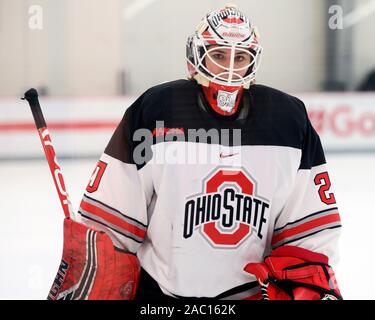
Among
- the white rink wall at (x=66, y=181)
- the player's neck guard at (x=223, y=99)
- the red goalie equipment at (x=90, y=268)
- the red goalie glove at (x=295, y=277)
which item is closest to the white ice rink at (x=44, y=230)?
the white rink wall at (x=66, y=181)

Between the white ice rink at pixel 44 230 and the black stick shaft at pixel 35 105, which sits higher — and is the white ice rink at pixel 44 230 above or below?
below

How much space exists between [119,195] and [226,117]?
251 millimetres

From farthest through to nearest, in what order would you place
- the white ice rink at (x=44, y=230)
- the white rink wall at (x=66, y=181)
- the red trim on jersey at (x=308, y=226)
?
the white rink wall at (x=66, y=181) → the white ice rink at (x=44, y=230) → the red trim on jersey at (x=308, y=226)

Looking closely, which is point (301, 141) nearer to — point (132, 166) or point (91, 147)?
point (132, 166)

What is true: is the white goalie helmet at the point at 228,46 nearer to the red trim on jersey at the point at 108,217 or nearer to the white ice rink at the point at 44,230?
the red trim on jersey at the point at 108,217

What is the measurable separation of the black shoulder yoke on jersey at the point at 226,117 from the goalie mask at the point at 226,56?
0.08 ft

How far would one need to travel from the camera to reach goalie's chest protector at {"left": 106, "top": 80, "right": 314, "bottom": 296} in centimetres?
112

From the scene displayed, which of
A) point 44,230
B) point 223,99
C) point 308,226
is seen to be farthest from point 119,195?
point 44,230

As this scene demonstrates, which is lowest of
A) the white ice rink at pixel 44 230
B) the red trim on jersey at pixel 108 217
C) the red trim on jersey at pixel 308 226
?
the white ice rink at pixel 44 230

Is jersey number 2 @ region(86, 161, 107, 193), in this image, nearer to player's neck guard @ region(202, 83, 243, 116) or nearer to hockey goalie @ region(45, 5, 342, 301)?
hockey goalie @ region(45, 5, 342, 301)

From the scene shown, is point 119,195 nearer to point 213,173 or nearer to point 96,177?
point 96,177

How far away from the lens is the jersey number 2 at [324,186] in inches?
46.6

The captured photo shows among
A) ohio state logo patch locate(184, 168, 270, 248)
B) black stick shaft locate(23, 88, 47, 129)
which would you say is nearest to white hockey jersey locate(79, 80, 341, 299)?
ohio state logo patch locate(184, 168, 270, 248)

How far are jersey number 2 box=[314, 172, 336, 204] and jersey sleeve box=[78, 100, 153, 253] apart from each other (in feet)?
1.05
